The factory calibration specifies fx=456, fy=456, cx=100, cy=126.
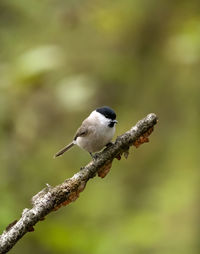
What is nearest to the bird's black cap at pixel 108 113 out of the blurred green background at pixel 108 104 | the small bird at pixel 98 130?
the small bird at pixel 98 130

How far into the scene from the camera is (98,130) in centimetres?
377

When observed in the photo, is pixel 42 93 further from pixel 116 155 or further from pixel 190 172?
pixel 190 172

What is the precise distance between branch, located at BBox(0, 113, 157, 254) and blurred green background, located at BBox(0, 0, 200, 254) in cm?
139

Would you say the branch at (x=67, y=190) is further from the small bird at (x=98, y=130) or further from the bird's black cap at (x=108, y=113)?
the bird's black cap at (x=108, y=113)

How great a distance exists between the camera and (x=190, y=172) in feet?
21.3

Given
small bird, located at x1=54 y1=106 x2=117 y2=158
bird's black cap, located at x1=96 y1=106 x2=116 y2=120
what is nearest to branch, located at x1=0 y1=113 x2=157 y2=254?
small bird, located at x1=54 y1=106 x2=117 y2=158

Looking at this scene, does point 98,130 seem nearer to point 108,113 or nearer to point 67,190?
point 108,113

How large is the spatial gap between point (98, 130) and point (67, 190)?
1773mm

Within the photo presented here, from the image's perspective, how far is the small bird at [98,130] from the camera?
11.7ft

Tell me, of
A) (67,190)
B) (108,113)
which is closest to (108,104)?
(108,113)

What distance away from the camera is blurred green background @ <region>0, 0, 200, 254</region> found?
3.98 meters

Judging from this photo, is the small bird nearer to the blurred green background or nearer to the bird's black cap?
the bird's black cap

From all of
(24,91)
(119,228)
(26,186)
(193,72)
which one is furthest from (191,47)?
(119,228)

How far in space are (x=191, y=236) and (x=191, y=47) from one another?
2.79 metres
